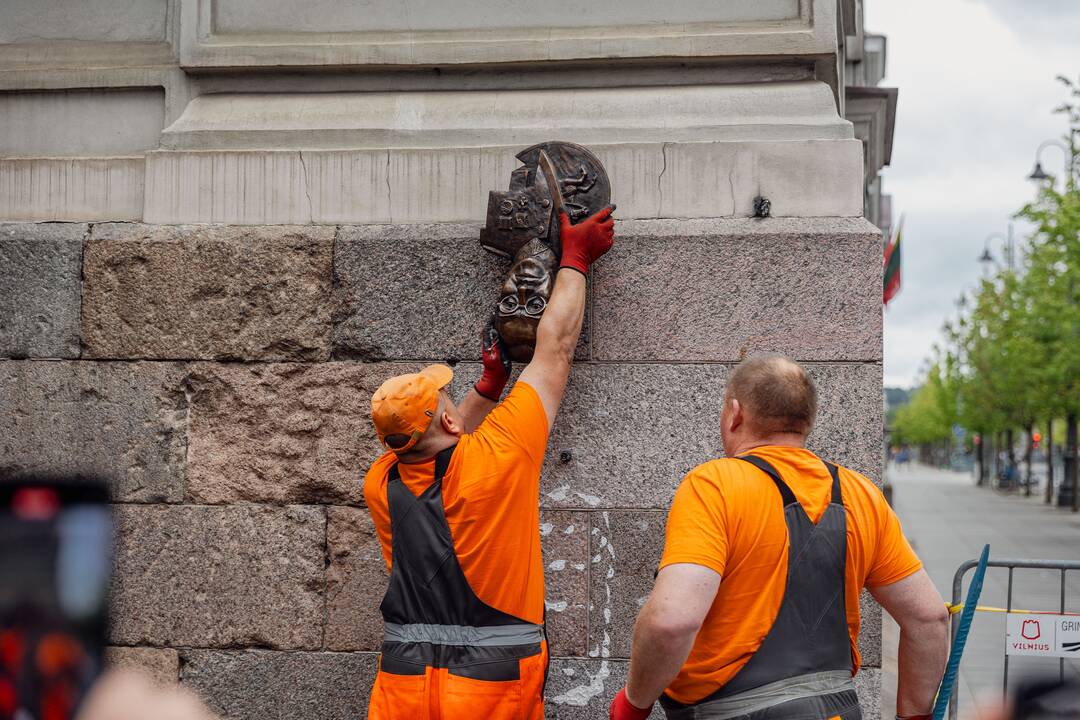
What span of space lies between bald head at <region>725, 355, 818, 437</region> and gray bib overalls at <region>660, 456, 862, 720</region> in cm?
15

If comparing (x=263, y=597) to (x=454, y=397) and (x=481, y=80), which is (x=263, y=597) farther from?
(x=481, y=80)

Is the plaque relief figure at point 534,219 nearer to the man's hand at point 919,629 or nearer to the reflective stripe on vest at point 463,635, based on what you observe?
the reflective stripe on vest at point 463,635

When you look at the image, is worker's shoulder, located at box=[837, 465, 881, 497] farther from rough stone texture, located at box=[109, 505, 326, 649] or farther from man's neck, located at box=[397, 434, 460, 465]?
rough stone texture, located at box=[109, 505, 326, 649]

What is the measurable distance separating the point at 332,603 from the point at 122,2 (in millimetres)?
2918

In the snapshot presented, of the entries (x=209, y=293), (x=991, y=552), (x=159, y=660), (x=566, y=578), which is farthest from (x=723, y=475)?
(x=991, y=552)

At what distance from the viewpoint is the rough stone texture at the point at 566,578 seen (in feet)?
14.1

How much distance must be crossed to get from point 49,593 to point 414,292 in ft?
11.4

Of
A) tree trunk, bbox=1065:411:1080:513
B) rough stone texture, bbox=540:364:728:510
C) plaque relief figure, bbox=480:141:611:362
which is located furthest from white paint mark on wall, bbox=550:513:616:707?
tree trunk, bbox=1065:411:1080:513

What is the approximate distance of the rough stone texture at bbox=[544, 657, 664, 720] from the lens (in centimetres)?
428

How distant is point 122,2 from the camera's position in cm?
505

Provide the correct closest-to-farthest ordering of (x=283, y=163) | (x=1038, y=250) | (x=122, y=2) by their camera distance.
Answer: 1. (x=283, y=163)
2. (x=122, y=2)
3. (x=1038, y=250)

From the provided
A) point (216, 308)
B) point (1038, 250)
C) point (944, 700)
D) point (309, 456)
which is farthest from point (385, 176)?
point (1038, 250)

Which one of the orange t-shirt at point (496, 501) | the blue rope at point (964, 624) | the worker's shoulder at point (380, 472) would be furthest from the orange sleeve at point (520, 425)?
the blue rope at point (964, 624)

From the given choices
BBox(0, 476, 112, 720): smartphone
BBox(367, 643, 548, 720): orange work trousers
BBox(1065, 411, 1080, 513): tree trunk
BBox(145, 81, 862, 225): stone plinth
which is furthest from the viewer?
BBox(1065, 411, 1080, 513): tree trunk
